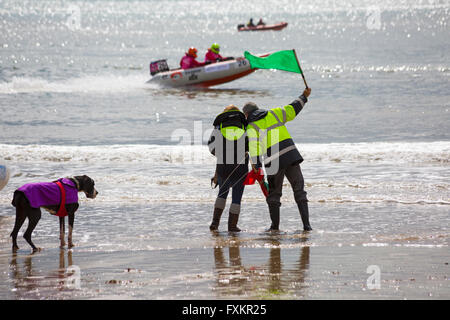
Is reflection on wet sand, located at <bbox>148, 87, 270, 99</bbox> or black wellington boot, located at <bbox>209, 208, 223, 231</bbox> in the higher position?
reflection on wet sand, located at <bbox>148, 87, 270, 99</bbox>

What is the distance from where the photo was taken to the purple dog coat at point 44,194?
7391mm

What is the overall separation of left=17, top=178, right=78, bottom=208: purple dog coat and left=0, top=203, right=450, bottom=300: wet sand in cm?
52

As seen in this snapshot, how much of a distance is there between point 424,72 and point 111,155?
93.4 ft

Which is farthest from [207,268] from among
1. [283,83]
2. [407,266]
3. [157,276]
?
[283,83]

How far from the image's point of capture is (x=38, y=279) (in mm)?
6211

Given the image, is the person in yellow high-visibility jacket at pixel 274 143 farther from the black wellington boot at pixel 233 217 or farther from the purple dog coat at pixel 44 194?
the purple dog coat at pixel 44 194

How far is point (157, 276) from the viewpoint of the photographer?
6160 mm

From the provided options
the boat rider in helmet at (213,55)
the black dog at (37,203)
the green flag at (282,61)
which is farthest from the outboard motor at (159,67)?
the black dog at (37,203)

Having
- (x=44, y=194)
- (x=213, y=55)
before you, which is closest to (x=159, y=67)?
(x=213, y=55)

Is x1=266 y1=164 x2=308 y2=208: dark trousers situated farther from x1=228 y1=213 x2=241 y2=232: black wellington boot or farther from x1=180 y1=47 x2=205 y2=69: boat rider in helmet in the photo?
x1=180 y1=47 x2=205 y2=69: boat rider in helmet

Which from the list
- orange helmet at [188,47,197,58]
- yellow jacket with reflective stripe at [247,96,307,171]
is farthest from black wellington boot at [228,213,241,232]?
orange helmet at [188,47,197,58]

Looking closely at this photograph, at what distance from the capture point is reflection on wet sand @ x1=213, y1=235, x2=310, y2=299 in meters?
5.56

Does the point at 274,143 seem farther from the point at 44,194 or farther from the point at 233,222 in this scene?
the point at 44,194

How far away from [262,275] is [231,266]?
478mm
